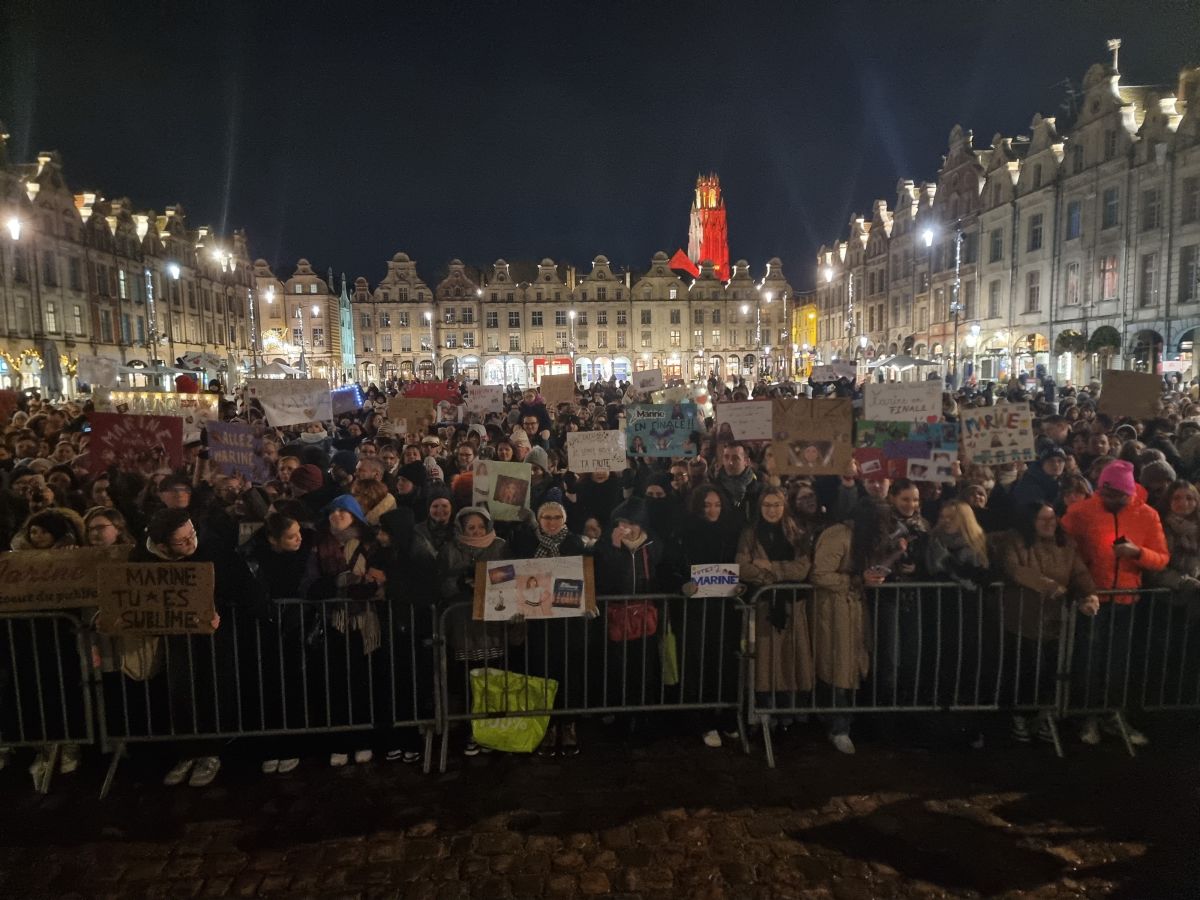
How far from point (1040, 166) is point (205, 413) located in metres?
41.2

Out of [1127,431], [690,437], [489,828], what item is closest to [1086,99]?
[1127,431]

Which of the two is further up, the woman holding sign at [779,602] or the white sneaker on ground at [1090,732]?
the woman holding sign at [779,602]

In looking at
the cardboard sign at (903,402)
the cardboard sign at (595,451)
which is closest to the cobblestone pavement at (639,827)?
the cardboard sign at (595,451)

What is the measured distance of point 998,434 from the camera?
7434 millimetres

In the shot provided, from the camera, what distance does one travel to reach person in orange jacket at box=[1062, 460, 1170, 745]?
5.13m

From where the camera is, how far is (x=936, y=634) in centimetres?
536

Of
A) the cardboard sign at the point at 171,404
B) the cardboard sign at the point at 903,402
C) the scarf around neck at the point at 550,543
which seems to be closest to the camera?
the scarf around neck at the point at 550,543

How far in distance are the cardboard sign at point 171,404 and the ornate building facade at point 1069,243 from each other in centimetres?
2335

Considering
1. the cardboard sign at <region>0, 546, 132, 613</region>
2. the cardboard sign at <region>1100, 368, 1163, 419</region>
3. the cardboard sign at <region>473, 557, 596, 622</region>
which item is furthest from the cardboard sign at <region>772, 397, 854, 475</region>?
the cardboard sign at <region>0, 546, 132, 613</region>

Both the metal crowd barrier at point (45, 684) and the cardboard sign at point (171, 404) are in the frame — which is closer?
the metal crowd barrier at point (45, 684)

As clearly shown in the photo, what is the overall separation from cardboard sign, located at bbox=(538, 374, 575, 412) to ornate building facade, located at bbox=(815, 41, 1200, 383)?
56.3ft

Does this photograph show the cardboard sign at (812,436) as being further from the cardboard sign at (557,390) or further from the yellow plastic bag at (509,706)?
the cardboard sign at (557,390)

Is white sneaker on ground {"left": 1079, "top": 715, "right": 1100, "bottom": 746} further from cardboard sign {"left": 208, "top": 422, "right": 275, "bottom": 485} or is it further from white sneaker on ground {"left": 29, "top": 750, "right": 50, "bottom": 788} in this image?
cardboard sign {"left": 208, "top": 422, "right": 275, "bottom": 485}

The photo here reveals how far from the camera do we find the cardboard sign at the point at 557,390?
1410cm
